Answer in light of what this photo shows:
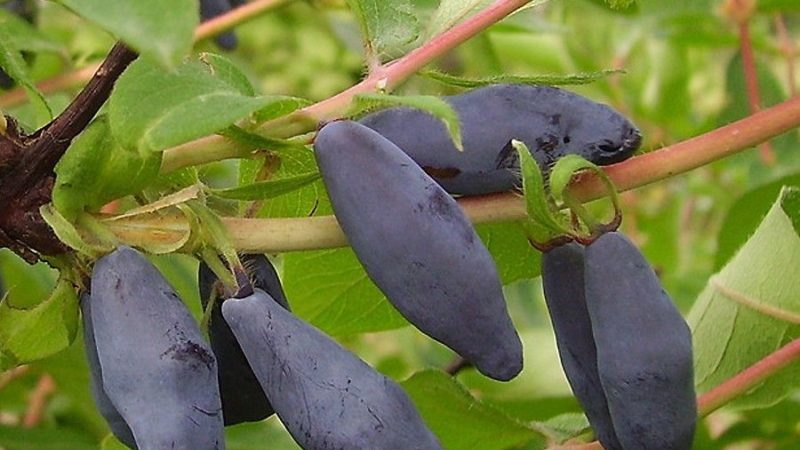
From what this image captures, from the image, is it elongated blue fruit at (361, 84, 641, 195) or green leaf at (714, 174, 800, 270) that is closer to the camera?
elongated blue fruit at (361, 84, 641, 195)

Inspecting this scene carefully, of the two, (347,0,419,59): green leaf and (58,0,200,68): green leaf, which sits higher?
(58,0,200,68): green leaf

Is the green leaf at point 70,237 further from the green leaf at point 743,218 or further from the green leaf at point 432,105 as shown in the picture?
the green leaf at point 743,218

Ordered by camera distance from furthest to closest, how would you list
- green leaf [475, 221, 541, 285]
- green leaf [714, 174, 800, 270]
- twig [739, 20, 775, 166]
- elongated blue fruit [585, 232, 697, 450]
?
twig [739, 20, 775, 166], green leaf [714, 174, 800, 270], green leaf [475, 221, 541, 285], elongated blue fruit [585, 232, 697, 450]

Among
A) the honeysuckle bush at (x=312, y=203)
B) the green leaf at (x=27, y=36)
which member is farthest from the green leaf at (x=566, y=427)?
the green leaf at (x=27, y=36)

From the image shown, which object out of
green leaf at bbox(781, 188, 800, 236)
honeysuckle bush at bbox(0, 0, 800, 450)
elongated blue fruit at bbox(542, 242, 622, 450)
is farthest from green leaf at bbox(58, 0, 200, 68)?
green leaf at bbox(781, 188, 800, 236)

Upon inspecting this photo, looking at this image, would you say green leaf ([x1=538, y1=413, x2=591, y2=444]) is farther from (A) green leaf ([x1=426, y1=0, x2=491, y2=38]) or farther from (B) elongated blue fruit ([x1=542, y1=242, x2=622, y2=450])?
(A) green leaf ([x1=426, y1=0, x2=491, y2=38])

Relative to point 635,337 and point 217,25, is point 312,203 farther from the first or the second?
point 217,25

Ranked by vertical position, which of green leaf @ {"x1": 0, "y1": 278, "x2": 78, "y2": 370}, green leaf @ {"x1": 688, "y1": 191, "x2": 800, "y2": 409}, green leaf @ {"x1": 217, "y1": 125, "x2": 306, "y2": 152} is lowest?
green leaf @ {"x1": 688, "y1": 191, "x2": 800, "y2": 409}
